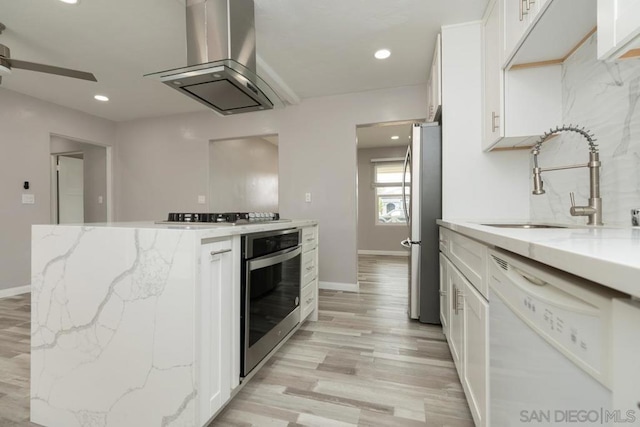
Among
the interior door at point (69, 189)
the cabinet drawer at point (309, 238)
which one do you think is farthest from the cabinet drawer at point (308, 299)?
the interior door at point (69, 189)

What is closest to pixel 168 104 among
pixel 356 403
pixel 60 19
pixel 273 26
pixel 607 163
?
pixel 60 19

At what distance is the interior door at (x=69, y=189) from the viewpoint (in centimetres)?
507

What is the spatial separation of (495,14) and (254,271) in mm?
2232

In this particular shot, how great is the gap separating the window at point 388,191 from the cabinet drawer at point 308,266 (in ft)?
13.9

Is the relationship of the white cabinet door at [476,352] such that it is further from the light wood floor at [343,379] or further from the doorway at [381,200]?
the doorway at [381,200]

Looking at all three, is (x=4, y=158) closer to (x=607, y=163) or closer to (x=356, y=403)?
(x=356, y=403)

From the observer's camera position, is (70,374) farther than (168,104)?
No

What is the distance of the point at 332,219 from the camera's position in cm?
359

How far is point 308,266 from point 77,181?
556 centimetres

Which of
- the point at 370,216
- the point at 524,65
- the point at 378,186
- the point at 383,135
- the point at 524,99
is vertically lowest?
the point at 370,216

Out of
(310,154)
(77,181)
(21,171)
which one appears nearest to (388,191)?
(310,154)

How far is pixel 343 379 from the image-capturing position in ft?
5.23

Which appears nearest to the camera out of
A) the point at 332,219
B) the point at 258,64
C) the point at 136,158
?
the point at 258,64
